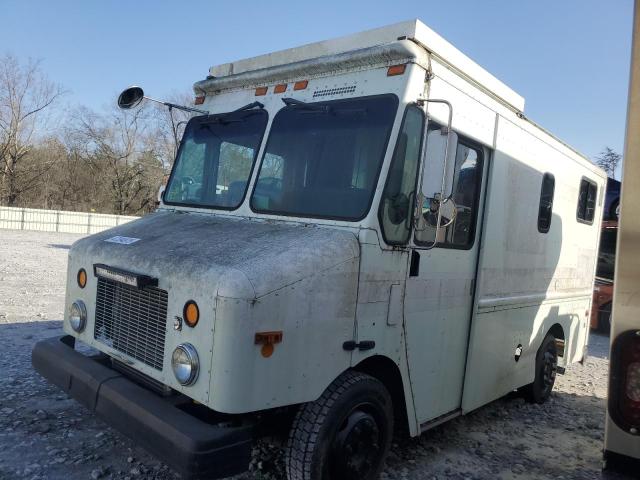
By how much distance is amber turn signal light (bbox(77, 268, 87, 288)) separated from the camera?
3.98 meters

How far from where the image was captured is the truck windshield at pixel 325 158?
3496 mm

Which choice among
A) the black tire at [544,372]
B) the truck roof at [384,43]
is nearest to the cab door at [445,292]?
the truck roof at [384,43]

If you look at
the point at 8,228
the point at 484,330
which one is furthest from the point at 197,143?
the point at 8,228

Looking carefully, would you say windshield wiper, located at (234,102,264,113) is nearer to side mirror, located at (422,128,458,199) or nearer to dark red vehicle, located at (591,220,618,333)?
side mirror, located at (422,128,458,199)

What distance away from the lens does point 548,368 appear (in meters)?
6.35

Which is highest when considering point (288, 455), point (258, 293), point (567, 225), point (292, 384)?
point (567, 225)

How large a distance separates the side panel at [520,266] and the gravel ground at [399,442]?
18.4 inches

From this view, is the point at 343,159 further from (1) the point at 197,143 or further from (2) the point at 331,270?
(1) the point at 197,143

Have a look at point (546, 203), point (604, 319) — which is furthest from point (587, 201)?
point (604, 319)

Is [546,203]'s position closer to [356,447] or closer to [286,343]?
[356,447]

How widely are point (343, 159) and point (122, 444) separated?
111 inches

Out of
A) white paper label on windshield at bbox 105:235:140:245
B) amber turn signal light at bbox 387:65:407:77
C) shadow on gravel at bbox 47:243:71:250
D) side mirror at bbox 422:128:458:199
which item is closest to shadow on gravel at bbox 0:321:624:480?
white paper label on windshield at bbox 105:235:140:245

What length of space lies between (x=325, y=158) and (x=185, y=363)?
168cm

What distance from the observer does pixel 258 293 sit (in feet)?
9.21
